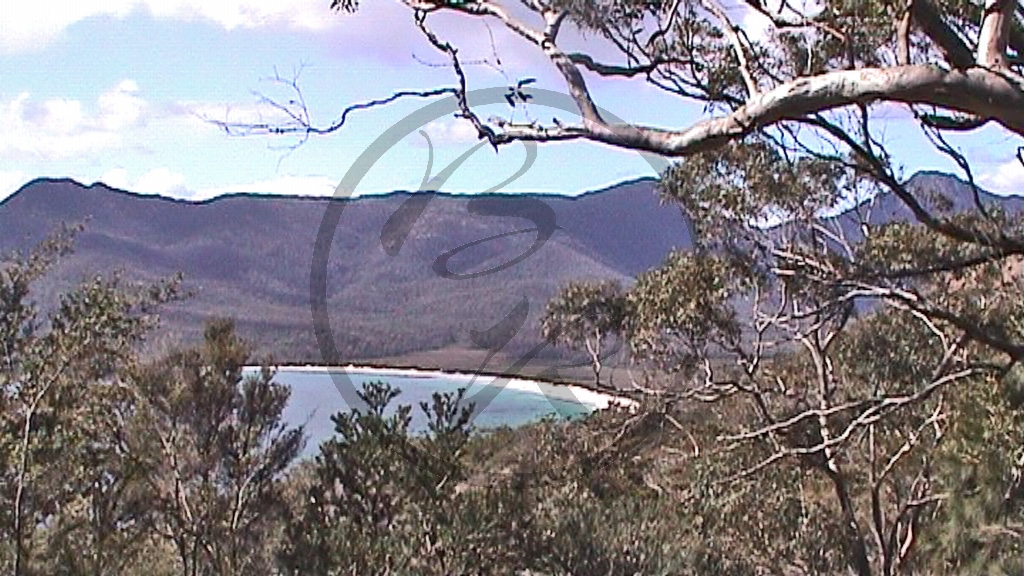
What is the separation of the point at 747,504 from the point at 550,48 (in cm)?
509

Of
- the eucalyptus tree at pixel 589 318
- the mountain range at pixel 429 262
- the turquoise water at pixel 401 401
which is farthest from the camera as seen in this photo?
the eucalyptus tree at pixel 589 318

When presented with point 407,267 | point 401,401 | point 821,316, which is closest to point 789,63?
point 821,316

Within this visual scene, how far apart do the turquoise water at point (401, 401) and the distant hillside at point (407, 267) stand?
1.25ft

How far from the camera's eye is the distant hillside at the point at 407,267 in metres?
8.56

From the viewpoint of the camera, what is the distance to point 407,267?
13.2 metres

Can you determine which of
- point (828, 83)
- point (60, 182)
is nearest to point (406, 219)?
point (828, 83)

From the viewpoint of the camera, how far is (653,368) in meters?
8.38

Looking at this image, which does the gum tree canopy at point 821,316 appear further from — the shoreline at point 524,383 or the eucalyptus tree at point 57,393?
the eucalyptus tree at point 57,393

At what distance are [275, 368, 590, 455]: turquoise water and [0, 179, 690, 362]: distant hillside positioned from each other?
38 cm

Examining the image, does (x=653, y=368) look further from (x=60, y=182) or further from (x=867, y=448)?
(x=60, y=182)

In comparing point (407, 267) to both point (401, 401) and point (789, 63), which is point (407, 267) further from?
point (789, 63)

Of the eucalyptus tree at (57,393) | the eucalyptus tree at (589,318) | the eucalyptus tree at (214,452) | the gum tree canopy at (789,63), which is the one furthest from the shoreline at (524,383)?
the gum tree canopy at (789,63)

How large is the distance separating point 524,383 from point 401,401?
6.16m

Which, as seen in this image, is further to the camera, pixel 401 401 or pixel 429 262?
pixel 429 262
